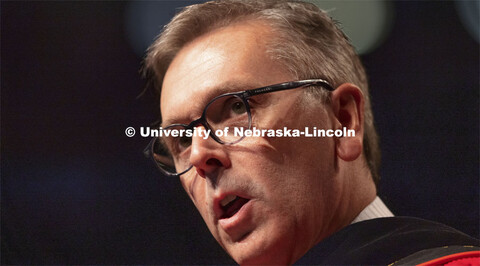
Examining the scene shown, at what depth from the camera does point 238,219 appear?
1.00 meters

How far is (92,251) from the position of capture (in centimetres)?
155

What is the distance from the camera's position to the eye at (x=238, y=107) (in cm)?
105

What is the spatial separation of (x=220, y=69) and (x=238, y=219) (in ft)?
1.06

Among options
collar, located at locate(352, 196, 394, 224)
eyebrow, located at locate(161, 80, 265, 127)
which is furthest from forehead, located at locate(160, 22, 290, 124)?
collar, located at locate(352, 196, 394, 224)

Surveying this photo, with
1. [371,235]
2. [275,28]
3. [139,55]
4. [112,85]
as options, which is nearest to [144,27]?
[139,55]

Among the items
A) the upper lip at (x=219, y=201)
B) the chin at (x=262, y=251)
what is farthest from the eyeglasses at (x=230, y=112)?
the chin at (x=262, y=251)

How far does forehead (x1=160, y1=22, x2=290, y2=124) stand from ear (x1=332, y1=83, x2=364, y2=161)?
0.44 feet

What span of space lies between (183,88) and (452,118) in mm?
836

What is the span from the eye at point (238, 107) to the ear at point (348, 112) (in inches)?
8.1

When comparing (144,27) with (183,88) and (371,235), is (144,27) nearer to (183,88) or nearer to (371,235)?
(183,88)

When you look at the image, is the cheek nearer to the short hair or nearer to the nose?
the nose

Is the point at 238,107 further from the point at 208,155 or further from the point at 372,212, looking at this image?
the point at 372,212

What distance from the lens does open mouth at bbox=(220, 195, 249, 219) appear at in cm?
103

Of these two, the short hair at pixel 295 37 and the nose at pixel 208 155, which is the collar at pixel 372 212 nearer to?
the short hair at pixel 295 37
